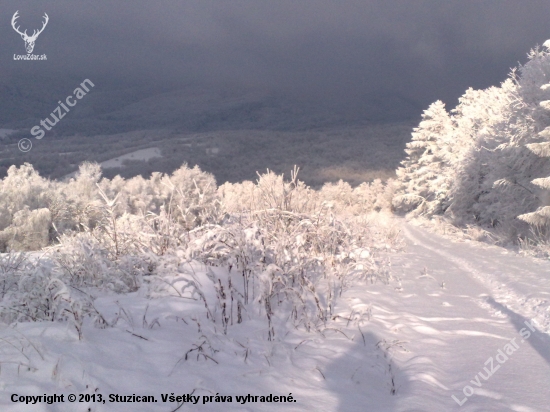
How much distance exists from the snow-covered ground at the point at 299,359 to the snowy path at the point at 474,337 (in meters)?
0.01

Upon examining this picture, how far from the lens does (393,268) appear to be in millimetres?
6980

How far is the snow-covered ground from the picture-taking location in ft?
7.13

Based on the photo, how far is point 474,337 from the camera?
3.58 m

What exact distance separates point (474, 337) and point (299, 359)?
5.84ft

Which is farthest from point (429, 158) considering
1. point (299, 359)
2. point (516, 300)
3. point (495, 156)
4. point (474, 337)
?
point (299, 359)

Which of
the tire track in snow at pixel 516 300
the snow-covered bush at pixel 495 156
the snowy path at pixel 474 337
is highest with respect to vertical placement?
the snow-covered bush at pixel 495 156

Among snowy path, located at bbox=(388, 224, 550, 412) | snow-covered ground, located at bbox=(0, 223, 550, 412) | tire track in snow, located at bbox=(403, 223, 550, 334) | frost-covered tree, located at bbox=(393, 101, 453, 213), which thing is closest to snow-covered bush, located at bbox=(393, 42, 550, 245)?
frost-covered tree, located at bbox=(393, 101, 453, 213)

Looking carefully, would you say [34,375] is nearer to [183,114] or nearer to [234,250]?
[234,250]

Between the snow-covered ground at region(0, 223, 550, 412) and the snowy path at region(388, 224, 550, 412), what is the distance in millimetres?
13

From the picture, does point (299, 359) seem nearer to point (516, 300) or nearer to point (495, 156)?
point (516, 300)

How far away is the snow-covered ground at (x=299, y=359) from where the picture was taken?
217 centimetres

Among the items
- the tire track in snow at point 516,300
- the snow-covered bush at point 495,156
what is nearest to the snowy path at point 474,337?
the tire track in snow at point 516,300

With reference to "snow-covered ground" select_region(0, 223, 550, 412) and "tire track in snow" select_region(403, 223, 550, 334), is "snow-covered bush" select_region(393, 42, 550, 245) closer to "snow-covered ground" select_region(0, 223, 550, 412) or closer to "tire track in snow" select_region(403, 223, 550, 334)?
"tire track in snow" select_region(403, 223, 550, 334)

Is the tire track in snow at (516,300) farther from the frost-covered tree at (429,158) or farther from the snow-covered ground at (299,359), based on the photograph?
the frost-covered tree at (429,158)
